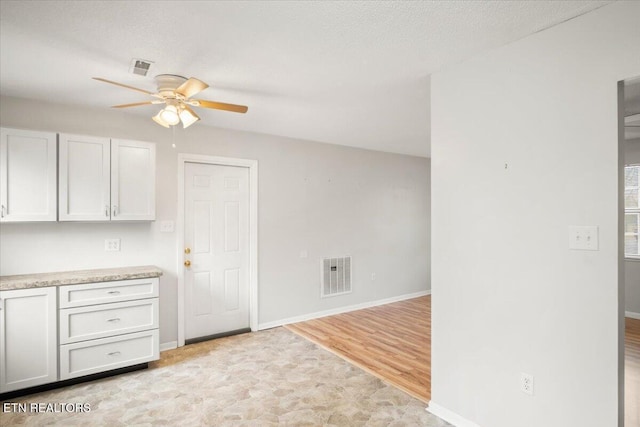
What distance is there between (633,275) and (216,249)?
18.2 feet

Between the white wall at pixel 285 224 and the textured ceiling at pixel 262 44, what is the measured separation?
30.8 inches

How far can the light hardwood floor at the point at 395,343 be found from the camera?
301 cm

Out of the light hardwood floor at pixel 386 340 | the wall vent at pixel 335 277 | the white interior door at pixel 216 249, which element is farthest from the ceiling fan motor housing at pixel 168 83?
the wall vent at pixel 335 277

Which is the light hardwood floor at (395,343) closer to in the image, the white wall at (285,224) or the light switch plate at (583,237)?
the white wall at (285,224)

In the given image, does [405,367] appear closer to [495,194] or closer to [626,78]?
[495,194]

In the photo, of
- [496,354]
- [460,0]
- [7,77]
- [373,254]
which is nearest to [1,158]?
[7,77]

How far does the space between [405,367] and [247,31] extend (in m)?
3.05

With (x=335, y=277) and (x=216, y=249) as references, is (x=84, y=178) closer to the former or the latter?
(x=216, y=249)

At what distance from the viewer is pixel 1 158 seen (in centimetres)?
285

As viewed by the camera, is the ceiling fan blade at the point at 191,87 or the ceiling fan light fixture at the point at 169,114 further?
the ceiling fan light fixture at the point at 169,114

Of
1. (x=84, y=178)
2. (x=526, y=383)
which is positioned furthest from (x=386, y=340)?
(x=84, y=178)

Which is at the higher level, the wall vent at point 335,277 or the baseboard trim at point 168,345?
the wall vent at point 335,277

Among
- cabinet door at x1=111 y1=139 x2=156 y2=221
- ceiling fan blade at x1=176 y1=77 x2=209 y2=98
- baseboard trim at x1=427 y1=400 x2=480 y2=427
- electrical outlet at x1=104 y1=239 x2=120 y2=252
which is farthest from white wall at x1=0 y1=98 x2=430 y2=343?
baseboard trim at x1=427 y1=400 x2=480 y2=427

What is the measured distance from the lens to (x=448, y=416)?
8.05 feet
